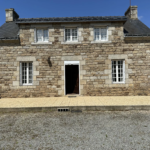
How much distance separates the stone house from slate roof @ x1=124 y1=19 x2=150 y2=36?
0.47 meters

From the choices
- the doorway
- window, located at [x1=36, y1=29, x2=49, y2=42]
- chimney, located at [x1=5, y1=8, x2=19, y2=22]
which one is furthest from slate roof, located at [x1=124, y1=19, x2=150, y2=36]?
chimney, located at [x1=5, y1=8, x2=19, y2=22]

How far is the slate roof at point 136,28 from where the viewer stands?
892 cm

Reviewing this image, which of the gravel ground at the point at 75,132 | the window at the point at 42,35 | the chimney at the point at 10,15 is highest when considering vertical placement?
the chimney at the point at 10,15

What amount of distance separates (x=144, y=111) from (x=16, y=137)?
482 centimetres

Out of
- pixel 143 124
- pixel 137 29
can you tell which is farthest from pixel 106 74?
pixel 143 124

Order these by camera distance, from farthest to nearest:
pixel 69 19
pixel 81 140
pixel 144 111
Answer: pixel 69 19 < pixel 144 111 < pixel 81 140

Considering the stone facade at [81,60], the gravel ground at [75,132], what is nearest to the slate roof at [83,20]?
the stone facade at [81,60]

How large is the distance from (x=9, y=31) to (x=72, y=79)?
5974 millimetres

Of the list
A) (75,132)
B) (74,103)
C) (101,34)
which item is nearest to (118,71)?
(101,34)

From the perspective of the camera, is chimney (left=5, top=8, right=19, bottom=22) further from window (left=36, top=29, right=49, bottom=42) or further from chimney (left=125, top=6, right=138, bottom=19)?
chimney (left=125, top=6, right=138, bottom=19)

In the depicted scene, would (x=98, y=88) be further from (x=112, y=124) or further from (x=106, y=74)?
(x=112, y=124)

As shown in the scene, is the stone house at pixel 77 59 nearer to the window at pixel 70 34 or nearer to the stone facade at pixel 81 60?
the stone facade at pixel 81 60

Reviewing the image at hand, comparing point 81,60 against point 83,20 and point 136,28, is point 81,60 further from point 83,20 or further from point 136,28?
point 136,28

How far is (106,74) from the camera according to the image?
28.4 ft
